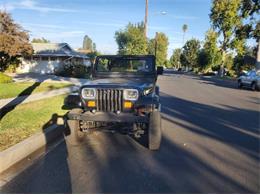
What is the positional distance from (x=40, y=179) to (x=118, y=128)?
2307 mm

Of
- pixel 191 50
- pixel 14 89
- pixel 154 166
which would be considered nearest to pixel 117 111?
pixel 154 166

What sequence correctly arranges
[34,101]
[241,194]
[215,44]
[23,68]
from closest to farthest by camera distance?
[241,194]
[34,101]
[23,68]
[215,44]

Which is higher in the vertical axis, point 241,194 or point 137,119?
point 137,119

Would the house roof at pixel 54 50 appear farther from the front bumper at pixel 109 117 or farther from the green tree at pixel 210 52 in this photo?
the front bumper at pixel 109 117

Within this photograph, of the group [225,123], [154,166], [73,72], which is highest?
[154,166]

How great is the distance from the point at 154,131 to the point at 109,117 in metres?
0.92

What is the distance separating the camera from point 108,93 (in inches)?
246

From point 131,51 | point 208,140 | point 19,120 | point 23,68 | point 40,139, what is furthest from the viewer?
point 23,68

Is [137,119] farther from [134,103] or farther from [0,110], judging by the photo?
[0,110]

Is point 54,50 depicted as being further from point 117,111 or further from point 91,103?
point 117,111

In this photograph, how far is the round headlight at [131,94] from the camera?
619 cm

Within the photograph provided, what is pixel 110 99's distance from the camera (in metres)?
6.23

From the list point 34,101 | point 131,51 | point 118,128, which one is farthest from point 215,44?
point 118,128

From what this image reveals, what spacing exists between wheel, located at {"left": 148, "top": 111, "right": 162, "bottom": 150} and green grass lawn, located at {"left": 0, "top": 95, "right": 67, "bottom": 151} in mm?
2664
